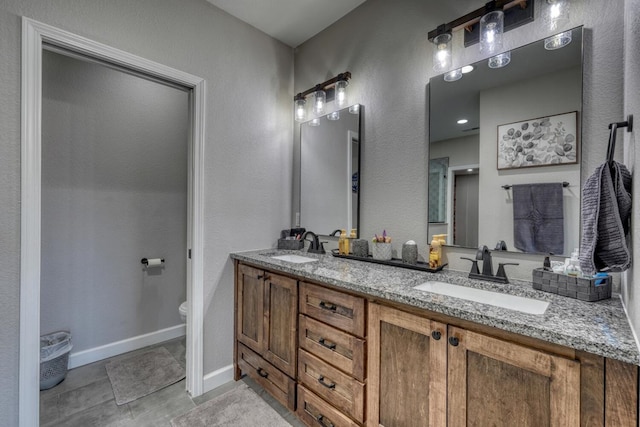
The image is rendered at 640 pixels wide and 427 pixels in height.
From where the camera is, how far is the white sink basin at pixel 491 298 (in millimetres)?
1095

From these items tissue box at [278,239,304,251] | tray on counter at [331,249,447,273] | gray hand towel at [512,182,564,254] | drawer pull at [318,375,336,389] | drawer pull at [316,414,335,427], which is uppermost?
gray hand towel at [512,182,564,254]

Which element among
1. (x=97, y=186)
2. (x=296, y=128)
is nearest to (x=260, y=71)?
(x=296, y=128)

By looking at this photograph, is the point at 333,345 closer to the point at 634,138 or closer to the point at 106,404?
the point at 634,138

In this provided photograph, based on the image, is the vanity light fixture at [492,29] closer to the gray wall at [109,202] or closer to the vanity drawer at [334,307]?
the vanity drawer at [334,307]

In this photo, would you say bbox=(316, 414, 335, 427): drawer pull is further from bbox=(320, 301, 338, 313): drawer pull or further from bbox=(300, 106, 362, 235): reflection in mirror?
bbox=(300, 106, 362, 235): reflection in mirror

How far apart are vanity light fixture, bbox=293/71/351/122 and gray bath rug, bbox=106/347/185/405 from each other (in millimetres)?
2306

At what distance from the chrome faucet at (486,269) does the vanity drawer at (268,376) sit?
1.17m

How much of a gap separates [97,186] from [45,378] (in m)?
1.44

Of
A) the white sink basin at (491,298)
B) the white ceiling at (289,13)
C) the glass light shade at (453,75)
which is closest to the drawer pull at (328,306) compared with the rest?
the white sink basin at (491,298)

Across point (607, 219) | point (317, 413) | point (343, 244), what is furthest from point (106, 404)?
point (607, 219)

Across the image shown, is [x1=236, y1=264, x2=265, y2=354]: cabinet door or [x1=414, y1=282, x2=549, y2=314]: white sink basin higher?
[x1=414, y1=282, x2=549, y2=314]: white sink basin

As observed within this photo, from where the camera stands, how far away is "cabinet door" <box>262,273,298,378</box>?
1.64 metres

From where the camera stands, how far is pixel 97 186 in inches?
95.0

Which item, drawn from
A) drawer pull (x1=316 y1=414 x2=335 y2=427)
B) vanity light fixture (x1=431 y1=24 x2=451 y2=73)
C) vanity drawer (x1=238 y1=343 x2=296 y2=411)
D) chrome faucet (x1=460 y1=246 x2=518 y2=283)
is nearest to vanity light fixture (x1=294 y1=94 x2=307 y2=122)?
vanity light fixture (x1=431 y1=24 x2=451 y2=73)
